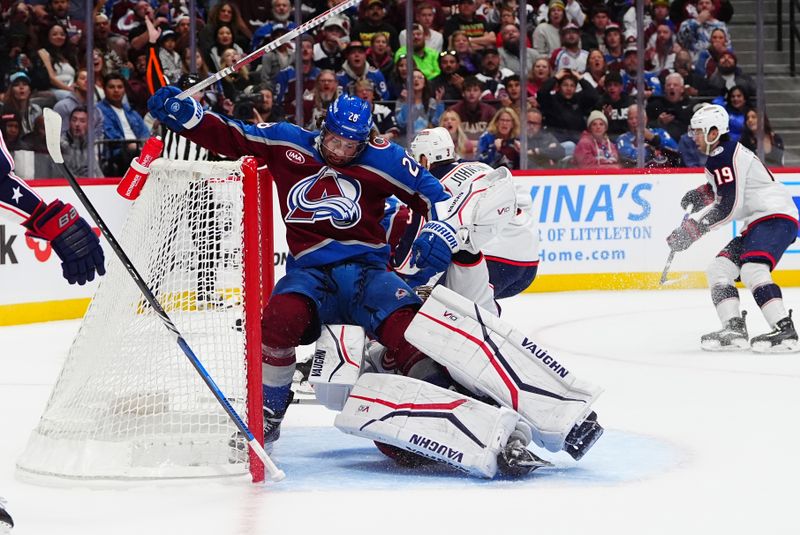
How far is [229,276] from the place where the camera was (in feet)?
13.0

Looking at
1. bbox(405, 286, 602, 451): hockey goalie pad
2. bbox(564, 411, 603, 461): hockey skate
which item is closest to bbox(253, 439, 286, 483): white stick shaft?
bbox(405, 286, 602, 451): hockey goalie pad

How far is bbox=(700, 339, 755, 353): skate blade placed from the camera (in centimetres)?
665

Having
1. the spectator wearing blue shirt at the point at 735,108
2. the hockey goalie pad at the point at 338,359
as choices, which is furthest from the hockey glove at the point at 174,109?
the spectator wearing blue shirt at the point at 735,108

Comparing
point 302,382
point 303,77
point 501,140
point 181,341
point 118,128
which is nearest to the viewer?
point 181,341

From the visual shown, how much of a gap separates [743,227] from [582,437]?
10.6 feet

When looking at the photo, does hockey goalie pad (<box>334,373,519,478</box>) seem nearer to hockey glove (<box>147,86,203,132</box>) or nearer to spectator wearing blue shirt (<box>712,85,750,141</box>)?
hockey glove (<box>147,86,203,132</box>)

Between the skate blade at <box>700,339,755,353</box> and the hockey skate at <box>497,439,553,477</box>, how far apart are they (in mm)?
3137

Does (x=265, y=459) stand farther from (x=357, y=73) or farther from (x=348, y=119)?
(x=357, y=73)

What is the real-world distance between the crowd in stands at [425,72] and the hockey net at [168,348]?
431cm

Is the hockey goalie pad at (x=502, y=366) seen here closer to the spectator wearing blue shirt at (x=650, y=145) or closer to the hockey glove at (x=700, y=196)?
the hockey glove at (x=700, y=196)

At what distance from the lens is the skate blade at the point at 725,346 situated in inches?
262

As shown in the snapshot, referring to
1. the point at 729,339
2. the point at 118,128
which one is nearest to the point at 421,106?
the point at 118,128

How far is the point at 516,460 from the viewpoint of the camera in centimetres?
368

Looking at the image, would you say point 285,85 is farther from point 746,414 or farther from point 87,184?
point 746,414
